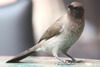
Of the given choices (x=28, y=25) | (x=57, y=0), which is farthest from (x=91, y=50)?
(x=28, y=25)

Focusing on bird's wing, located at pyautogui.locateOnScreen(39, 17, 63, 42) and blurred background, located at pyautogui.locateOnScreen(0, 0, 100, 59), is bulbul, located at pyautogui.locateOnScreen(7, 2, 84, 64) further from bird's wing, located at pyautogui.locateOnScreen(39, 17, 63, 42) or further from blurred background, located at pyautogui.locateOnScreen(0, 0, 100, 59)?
blurred background, located at pyautogui.locateOnScreen(0, 0, 100, 59)

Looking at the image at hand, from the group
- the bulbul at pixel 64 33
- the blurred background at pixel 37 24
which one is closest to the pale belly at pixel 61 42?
the bulbul at pixel 64 33

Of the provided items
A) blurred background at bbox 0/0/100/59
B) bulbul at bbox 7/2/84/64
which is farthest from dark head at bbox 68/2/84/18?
blurred background at bbox 0/0/100/59

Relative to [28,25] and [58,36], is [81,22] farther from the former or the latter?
[28,25]

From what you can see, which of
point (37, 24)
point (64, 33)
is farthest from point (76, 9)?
point (37, 24)

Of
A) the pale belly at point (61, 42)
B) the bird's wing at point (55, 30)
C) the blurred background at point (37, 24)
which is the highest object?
the bird's wing at point (55, 30)

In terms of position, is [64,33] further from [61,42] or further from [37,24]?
[37,24]

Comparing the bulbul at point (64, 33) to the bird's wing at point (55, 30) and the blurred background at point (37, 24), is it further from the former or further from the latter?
the blurred background at point (37, 24)
